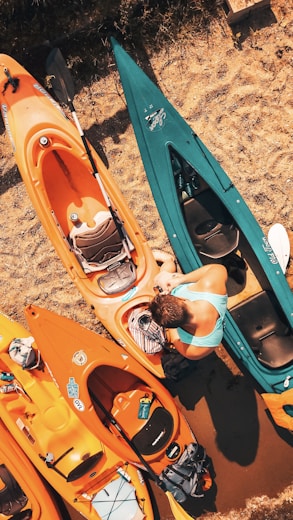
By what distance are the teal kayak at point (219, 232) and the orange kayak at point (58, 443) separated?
155 centimetres

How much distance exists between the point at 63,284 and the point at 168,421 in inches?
65.6

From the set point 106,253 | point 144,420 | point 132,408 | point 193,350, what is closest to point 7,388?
point 132,408

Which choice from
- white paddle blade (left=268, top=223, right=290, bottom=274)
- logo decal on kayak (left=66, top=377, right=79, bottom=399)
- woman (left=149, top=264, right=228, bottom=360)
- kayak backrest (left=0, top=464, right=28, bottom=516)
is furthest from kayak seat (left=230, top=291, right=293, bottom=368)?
kayak backrest (left=0, top=464, right=28, bottom=516)

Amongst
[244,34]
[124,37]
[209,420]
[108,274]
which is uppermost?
[124,37]

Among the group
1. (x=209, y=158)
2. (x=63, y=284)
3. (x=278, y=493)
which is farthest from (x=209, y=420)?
(x=209, y=158)

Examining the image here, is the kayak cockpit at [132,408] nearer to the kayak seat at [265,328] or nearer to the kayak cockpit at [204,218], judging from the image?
the kayak seat at [265,328]

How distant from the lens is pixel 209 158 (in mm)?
4094

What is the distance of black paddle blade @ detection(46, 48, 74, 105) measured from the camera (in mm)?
4199

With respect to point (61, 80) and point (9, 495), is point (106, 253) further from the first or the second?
point (9, 495)

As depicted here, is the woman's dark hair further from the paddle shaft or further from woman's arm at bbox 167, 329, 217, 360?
the paddle shaft

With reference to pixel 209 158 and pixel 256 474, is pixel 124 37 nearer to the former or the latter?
pixel 209 158

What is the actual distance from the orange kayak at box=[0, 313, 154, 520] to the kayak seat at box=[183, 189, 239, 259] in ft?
6.00

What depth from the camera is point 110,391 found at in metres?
4.26

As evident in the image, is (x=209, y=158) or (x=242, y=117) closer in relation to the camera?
(x=209, y=158)
